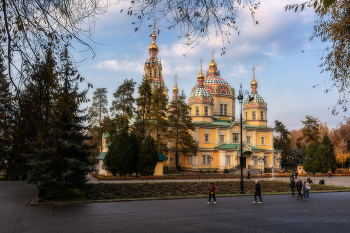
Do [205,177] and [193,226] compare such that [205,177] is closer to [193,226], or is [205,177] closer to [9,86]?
[193,226]

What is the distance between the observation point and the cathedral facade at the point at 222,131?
4850 centimetres

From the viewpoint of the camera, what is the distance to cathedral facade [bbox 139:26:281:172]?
159ft

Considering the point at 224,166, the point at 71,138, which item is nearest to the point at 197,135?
the point at 224,166

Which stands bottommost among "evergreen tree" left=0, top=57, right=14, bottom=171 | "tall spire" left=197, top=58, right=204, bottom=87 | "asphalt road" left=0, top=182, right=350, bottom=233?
"asphalt road" left=0, top=182, right=350, bottom=233

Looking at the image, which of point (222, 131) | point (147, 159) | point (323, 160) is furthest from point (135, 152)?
point (323, 160)

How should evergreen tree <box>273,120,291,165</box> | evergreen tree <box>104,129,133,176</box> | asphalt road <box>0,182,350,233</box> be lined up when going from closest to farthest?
asphalt road <box>0,182,350,233</box>
evergreen tree <box>104,129,133,176</box>
evergreen tree <box>273,120,291,165</box>

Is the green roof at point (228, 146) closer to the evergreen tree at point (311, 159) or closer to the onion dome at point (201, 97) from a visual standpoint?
the onion dome at point (201, 97)

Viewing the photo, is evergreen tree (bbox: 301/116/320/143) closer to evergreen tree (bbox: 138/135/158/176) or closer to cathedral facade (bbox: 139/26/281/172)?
cathedral facade (bbox: 139/26/281/172)

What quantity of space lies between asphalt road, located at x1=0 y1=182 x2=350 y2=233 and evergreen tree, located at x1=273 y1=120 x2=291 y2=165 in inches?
2107

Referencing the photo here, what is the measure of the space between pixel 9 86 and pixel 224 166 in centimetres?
4409

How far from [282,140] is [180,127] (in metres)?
34.0

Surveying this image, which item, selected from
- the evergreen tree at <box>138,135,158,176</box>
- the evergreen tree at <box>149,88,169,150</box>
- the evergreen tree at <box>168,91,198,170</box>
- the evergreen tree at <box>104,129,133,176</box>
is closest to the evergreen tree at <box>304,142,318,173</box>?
the evergreen tree at <box>168,91,198,170</box>

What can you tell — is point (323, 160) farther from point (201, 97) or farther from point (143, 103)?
point (143, 103)

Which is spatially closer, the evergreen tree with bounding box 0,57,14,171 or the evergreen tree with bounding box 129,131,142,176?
the evergreen tree with bounding box 0,57,14,171
